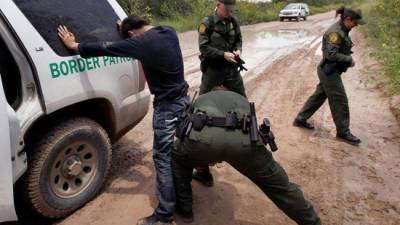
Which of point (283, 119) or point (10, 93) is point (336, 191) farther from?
point (10, 93)

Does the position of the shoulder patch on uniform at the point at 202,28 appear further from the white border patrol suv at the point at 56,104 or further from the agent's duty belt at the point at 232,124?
the agent's duty belt at the point at 232,124

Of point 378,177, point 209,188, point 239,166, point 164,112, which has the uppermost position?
point 164,112

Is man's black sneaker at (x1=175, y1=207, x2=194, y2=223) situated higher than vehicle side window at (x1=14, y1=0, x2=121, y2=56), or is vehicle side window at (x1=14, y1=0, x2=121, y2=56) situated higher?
vehicle side window at (x1=14, y1=0, x2=121, y2=56)

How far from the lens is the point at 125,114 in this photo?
3.86 m

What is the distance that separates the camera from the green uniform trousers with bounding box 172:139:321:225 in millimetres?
2773

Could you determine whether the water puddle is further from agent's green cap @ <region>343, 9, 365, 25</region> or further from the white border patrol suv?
the white border patrol suv

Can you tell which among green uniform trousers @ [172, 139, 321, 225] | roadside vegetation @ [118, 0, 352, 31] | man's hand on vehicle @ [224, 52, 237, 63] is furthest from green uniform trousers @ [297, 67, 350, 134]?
roadside vegetation @ [118, 0, 352, 31]

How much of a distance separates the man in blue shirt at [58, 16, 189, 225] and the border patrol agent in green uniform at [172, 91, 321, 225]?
272mm

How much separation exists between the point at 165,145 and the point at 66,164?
2.69 ft

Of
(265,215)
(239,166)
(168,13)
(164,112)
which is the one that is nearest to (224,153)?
(239,166)

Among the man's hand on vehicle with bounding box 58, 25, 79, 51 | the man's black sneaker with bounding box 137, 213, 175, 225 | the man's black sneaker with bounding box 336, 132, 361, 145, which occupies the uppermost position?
the man's hand on vehicle with bounding box 58, 25, 79, 51

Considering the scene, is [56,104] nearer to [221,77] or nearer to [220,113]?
[220,113]

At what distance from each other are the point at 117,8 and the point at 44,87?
136 centimetres

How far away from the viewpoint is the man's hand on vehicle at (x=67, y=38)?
10.4ft
